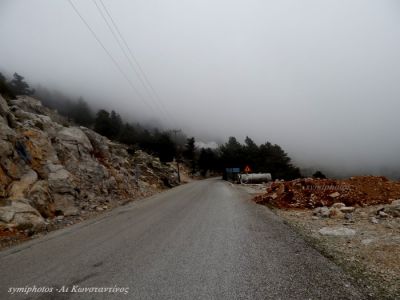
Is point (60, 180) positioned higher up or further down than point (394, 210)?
higher up

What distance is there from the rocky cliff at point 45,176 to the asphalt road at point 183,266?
4.57 meters

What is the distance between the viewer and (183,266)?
5391 mm

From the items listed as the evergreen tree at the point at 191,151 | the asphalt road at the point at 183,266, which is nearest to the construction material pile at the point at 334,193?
the asphalt road at the point at 183,266

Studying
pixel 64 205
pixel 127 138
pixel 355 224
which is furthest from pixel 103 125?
pixel 355 224

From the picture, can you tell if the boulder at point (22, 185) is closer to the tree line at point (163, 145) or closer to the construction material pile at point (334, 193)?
the construction material pile at point (334, 193)

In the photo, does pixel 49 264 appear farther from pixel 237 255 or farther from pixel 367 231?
pixel 367 231

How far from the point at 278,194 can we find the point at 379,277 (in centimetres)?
1146

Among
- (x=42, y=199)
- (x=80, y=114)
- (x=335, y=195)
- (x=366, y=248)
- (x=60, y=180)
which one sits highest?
(x=80, y=114)

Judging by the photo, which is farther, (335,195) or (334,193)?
(334,193)

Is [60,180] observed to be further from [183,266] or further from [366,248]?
[366,248]

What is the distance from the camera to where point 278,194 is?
15789 millimetres

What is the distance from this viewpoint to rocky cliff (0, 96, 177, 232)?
12688 mm

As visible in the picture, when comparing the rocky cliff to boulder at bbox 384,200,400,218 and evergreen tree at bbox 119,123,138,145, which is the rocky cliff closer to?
boulder at bbox 384,200,400,218

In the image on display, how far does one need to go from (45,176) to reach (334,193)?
673 inches
